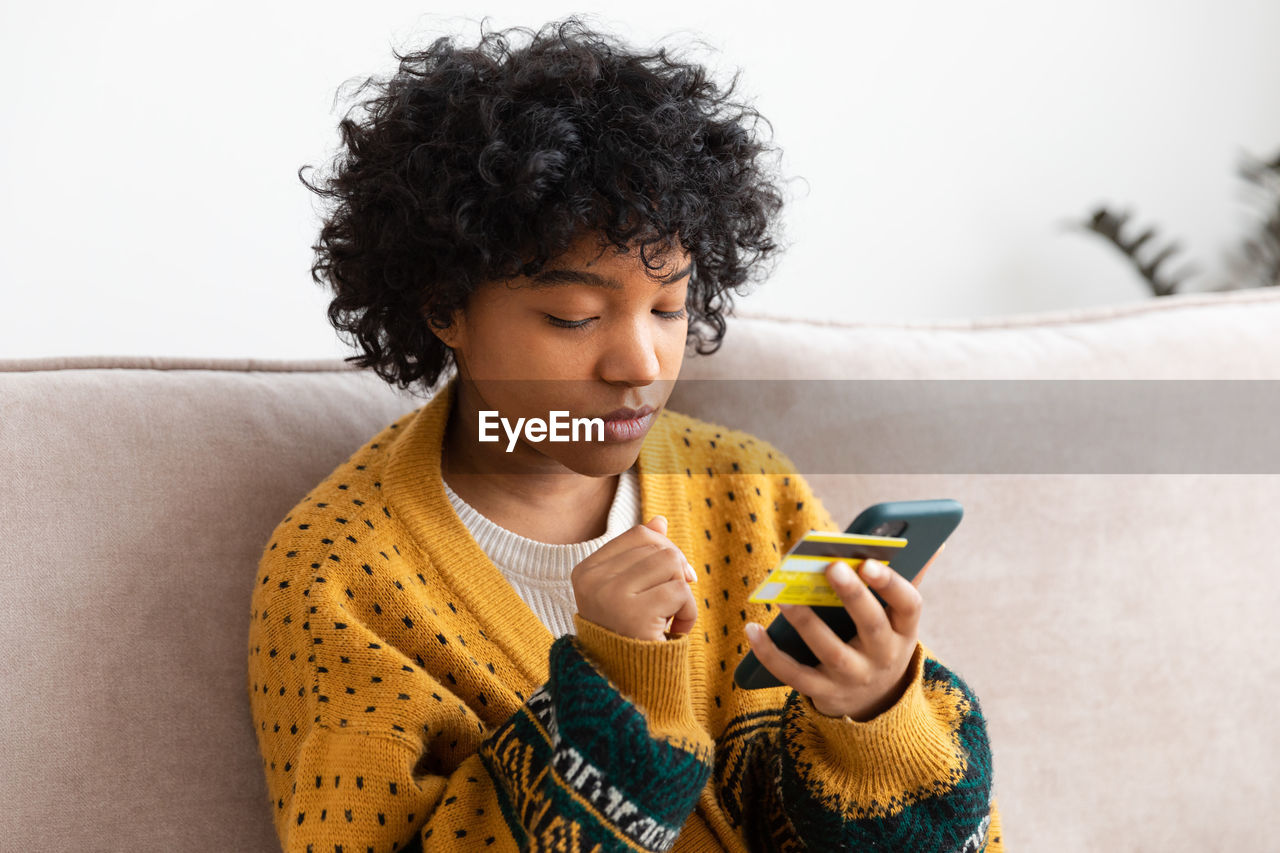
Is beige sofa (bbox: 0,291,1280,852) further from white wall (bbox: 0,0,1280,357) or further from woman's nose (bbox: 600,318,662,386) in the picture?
woman's nose (bbox: 600,318,662,386)

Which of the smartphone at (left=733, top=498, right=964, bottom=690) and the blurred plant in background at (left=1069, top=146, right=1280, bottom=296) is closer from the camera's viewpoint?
the smartphone at (left=733, top=498, right=964, bottom=690)

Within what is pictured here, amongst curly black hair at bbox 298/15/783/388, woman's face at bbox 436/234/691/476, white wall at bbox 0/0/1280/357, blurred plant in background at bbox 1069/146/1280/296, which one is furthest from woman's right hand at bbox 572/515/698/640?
blurred plant in background at bbox 1069/146/1280/296

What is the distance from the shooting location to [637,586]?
2.21ft

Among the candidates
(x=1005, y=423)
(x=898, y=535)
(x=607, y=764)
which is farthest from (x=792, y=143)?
(x=607, y=764)

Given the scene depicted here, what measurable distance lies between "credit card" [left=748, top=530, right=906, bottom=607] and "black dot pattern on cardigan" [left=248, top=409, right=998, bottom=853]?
176 millimetres

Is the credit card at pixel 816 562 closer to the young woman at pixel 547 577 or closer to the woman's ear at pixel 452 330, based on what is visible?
the young woman at pixel 547 577

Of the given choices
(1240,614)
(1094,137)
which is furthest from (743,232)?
(1094,137)

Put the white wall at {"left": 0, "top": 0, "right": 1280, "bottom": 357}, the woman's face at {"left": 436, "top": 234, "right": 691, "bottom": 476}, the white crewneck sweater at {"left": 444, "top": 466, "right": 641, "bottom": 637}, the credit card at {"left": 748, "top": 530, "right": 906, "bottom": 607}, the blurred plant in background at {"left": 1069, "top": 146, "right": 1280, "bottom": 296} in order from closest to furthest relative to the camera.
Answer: the credit card at {"left": 748, "top": 530, "right": 906, "bottom": 607} → the woman's face at {"left": 436, "top": 234, "right": 691, "bottom": 476} → the white crewneck sweater at {"left": 444, "top": 466, "right": 641, "bottom": 637} → the white wall at {"left": 0, "top": 0, "right": 1280, "bottom": 357} → the blurred plant in background at {"left": 1069, "top": 146, "right": 1280, "bottom": 296}

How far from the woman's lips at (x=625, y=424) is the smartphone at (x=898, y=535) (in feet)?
0.56

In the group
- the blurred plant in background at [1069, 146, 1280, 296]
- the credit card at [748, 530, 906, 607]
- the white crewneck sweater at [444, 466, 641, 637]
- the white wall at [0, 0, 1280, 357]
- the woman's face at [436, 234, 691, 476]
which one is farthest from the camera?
the blurred plant in background at [1069, 146, 1280, 296]

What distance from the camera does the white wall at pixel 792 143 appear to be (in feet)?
3.57

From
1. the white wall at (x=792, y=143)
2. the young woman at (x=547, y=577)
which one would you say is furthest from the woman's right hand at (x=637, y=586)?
the white wall at (x=792, y=143)

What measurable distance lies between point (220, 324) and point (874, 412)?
73 centimetres

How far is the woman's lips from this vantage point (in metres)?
0.76
